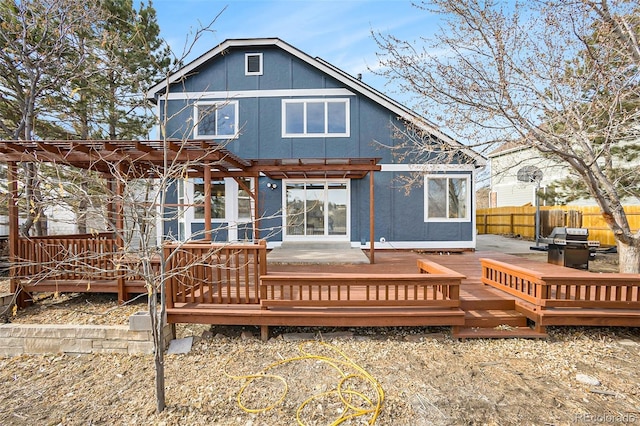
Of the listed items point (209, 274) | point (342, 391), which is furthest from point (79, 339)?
point (342, 391)

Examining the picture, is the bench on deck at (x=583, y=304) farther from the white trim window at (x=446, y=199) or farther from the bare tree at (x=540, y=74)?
the white trim window at (x=446, y=199)

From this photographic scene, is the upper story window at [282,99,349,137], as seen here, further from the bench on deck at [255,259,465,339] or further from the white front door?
the bench on deck at [255,259,465,339]

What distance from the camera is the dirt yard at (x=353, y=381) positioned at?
2543 mm

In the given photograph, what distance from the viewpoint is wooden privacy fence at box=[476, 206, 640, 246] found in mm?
11108

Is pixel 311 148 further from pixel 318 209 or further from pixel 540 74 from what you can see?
pixel 540 74

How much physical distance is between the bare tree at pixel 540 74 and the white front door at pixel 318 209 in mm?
4127

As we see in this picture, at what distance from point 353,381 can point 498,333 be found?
6.94 ft

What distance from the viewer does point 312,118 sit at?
905 cm

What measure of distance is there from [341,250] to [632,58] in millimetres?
6458

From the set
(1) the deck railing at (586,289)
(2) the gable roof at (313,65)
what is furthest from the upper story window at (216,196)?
(1) the deck railing at (586,289)

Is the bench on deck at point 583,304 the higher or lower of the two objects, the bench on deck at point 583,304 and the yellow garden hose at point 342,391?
the higher

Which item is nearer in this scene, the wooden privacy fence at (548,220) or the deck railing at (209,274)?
the deck railing at (209,274)

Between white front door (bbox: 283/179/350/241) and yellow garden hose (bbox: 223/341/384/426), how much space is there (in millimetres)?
5804

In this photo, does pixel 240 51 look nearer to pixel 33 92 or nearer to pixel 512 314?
pixel 33 92
